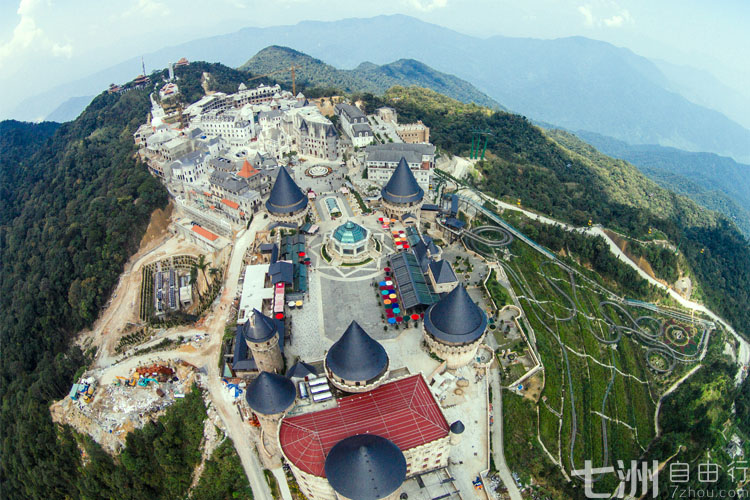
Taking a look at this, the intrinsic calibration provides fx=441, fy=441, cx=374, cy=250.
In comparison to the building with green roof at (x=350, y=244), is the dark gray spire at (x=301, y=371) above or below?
below

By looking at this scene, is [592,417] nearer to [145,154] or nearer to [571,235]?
[571,235]

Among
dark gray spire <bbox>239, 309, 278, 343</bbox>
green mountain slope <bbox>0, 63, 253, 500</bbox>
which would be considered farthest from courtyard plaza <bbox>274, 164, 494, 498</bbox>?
green mountain slope <bbox>0, 63, 253, 500</bbox>

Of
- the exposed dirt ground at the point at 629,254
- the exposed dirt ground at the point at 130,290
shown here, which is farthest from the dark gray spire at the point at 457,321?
the exposed dirt ground at the point at 629,254

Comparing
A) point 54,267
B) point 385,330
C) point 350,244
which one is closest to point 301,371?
point 385,330

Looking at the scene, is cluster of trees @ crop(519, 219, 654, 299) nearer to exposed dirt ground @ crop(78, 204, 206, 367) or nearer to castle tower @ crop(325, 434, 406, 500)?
castle tower @ crop(325, 434, 406, 500)

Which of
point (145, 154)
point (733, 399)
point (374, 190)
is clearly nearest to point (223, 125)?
point (145, 154)

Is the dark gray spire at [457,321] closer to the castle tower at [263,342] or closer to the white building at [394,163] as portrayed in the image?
the castle tower at [263,342]
